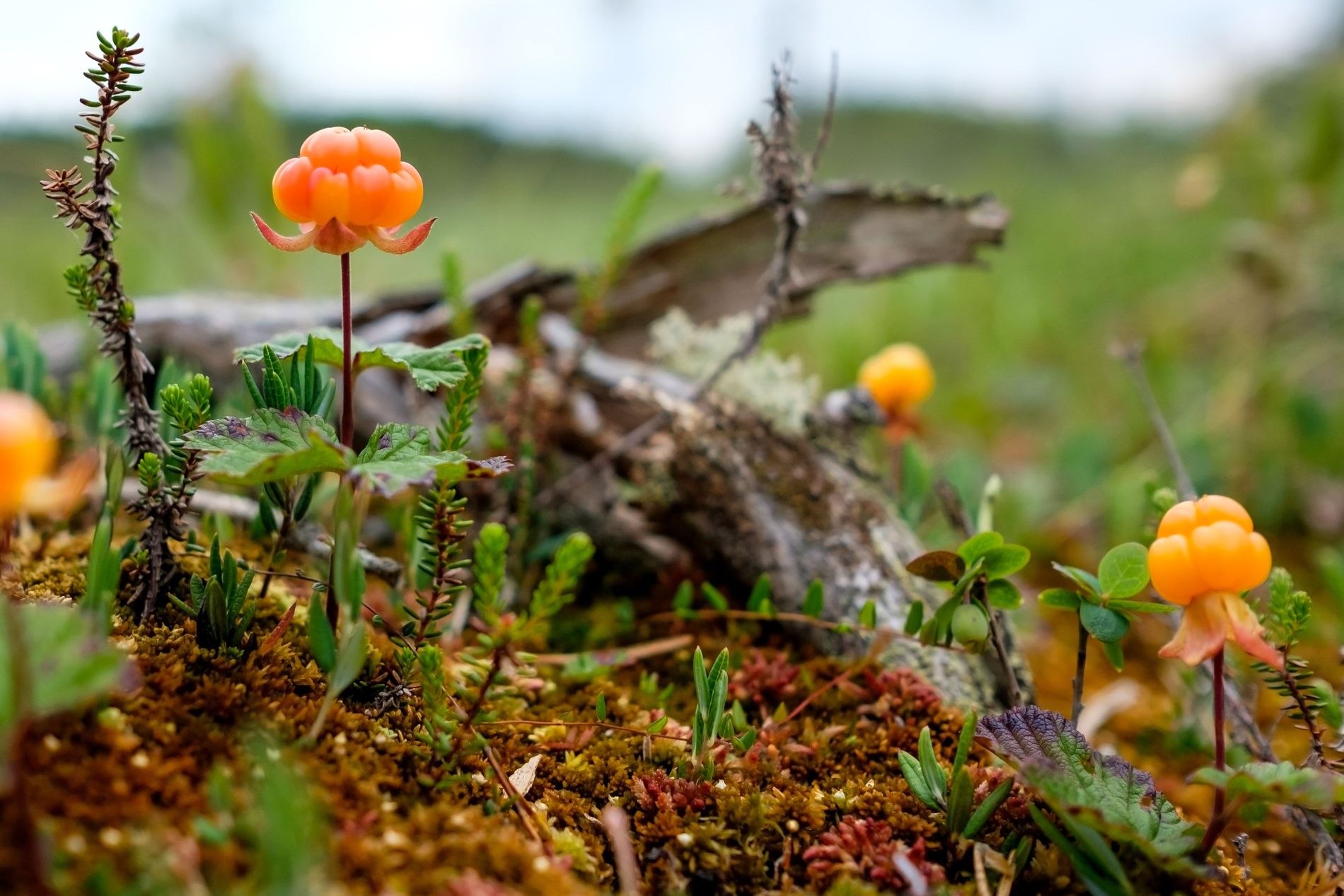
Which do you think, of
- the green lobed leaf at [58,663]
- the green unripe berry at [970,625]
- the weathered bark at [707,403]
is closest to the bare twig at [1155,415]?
the weathered bark at [707,403]

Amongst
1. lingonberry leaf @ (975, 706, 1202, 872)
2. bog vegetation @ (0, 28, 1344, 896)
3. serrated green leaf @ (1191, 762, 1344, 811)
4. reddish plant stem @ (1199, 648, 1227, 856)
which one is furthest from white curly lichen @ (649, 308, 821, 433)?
serrated green leaf @ (1191, 762, 1344, 811)

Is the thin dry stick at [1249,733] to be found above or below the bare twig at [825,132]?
below

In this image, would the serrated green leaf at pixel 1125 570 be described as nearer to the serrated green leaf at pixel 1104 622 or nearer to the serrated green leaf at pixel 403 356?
the serrated green leaf at pixel 1104 622

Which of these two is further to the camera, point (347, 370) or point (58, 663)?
point (347, 370)

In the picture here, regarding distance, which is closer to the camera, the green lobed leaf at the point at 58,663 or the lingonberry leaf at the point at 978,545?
the green lobed leaf at the point at 58,663

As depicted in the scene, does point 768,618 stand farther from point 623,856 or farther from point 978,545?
point 623,856

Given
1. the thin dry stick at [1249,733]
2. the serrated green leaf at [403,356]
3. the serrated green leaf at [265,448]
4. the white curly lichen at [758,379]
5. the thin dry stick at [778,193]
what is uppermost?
the thin dry stick at [778,193]

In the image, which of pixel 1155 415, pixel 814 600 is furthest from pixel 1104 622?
pixel 1155 415

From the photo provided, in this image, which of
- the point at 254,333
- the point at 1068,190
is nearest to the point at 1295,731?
the point at 254,333
